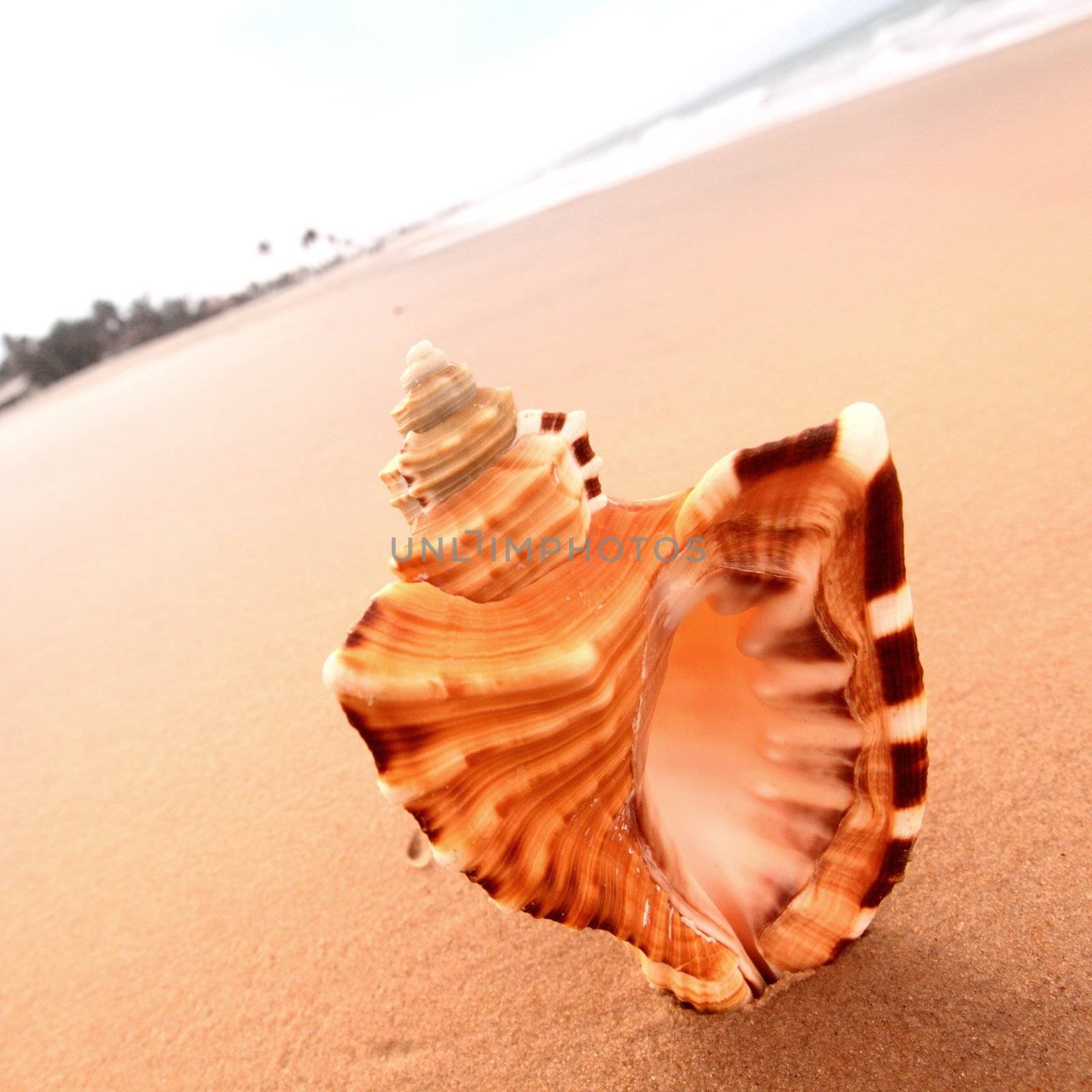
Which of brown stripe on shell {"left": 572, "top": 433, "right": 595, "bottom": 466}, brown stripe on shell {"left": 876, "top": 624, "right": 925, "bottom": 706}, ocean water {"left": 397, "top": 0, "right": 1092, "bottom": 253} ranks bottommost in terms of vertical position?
brown stripe on shell {"left": 876, "top": 624, "right": 925, "bottom": 706}

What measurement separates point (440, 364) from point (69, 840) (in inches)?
56.5

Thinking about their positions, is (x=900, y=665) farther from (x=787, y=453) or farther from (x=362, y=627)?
(x=362, y=627)

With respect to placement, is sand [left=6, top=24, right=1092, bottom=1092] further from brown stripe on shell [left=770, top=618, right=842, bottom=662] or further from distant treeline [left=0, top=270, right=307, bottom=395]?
distant treeline [left=0, top=270, right=307, bottom=395]

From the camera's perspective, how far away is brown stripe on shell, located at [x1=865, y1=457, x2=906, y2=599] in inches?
31.9

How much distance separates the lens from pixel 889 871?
2.98 ft

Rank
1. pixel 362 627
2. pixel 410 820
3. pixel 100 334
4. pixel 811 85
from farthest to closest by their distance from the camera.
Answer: pixel 100 334 < pixel 811 85 < pixel 410 820 < pixel 362 627

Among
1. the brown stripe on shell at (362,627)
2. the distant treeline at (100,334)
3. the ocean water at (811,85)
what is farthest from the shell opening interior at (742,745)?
the distant treeline at (100,334)

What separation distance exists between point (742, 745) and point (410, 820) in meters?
0.73

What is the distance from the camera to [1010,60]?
6484 mm

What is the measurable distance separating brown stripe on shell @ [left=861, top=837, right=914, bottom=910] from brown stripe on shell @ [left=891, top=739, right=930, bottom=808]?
51 mm

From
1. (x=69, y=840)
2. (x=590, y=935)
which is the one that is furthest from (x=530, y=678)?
(x=69, y=840)

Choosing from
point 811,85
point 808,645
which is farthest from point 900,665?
point 811,85

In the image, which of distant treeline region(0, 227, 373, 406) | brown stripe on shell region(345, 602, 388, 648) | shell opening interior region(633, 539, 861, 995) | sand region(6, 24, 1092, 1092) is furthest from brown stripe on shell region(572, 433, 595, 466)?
distant treeline region(0, 227, 373, 406)

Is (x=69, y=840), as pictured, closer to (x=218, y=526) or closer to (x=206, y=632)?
(x=206, y=632)
